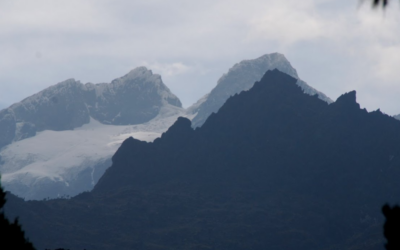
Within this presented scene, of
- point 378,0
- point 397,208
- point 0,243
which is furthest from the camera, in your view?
point 0,243

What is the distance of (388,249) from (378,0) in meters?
17.5

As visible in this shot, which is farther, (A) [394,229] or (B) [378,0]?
(A) [394,229]

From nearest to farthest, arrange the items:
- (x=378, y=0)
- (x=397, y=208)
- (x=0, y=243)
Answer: (x=378, y=0) → (x=397, y=208) → (x=0, y=243)

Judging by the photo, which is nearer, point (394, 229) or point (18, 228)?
point (394, 229)

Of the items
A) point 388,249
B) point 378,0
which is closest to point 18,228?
point 388,249

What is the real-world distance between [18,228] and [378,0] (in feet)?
144

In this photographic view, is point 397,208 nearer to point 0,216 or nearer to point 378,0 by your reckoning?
point 378,0

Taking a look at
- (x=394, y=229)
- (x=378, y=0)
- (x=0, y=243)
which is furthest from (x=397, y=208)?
(x=0, y=243)

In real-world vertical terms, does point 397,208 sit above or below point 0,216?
below

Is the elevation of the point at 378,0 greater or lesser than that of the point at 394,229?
greater

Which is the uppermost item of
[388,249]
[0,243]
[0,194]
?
[0,194]

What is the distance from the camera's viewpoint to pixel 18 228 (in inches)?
2736

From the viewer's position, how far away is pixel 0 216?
69125 mm

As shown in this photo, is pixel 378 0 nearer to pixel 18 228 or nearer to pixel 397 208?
pixel 397 208
